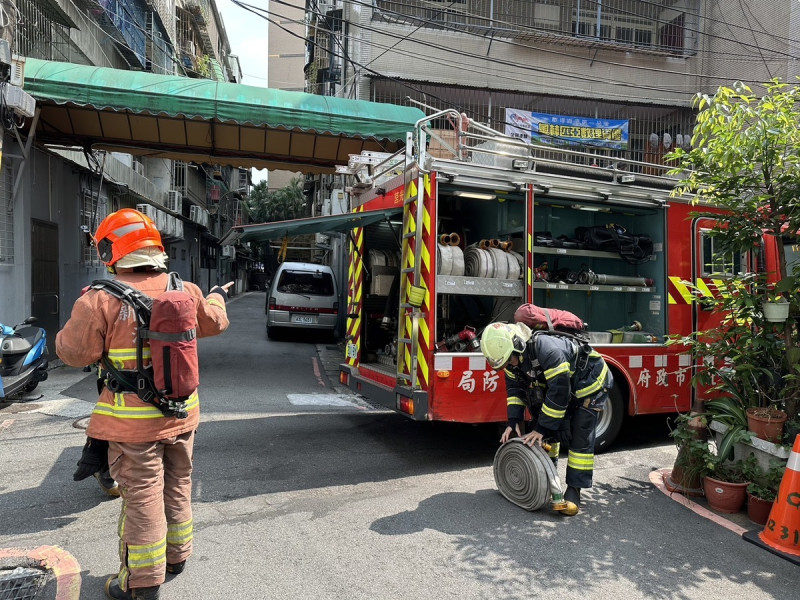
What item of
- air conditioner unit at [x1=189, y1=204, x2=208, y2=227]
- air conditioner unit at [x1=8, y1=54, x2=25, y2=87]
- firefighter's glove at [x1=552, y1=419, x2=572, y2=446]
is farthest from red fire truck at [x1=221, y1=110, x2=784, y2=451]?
air conditioner unit at [x1=189, y1=204, x2=208, y2=227]

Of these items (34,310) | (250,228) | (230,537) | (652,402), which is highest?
(250,228)

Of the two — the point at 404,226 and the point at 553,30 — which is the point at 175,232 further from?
the point at 404,226

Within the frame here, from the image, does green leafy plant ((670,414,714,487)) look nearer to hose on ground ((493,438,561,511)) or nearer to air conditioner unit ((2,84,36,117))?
hose on ground ((493,438,561,511))

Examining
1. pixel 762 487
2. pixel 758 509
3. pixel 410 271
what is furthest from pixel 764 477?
pixel 410 271

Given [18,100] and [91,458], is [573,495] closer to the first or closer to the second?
[91,458]

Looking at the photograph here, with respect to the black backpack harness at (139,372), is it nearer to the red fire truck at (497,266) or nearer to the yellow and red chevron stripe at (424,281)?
the red fire truck at (497,266)

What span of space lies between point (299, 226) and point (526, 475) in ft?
9.04

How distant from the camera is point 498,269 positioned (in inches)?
210

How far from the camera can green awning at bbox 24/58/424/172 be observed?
8297 millimetres

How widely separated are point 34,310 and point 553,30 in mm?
12567

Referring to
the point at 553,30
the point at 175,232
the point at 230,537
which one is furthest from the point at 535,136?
the point at 175,232

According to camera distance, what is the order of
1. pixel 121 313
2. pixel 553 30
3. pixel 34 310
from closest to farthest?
pixel 121 313
pixel 34 310
pixel 553 30

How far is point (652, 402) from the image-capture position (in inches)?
225

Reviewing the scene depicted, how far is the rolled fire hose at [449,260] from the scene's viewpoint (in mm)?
5055
